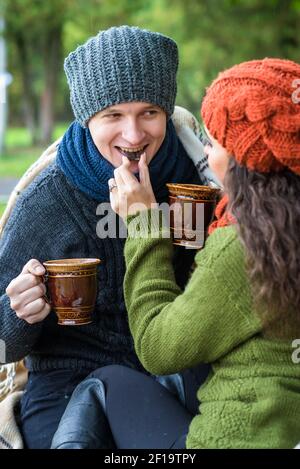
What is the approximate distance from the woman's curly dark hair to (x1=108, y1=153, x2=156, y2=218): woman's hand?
0.44 meters

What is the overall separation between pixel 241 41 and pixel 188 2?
6.07 feet

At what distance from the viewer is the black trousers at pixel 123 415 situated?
2.63 metres

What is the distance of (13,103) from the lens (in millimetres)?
41719

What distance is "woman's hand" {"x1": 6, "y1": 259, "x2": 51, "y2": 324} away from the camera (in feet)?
9.25

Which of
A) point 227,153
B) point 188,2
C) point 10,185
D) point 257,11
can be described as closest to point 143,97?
point 227,153

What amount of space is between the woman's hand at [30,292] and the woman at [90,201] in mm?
44

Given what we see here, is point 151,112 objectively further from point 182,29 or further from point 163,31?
point 163,31

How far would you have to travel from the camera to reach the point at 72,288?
2.74 m

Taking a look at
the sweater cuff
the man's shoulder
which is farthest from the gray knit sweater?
the sweater cuff

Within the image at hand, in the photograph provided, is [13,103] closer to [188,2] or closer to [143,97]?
[188,2]

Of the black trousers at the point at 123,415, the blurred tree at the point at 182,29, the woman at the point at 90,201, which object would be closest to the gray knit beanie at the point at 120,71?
the woman at the point at 90,201

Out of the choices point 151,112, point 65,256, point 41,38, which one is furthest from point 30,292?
point 41,38

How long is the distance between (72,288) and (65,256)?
1.49 feet

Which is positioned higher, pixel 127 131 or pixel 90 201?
pixel 127 131
